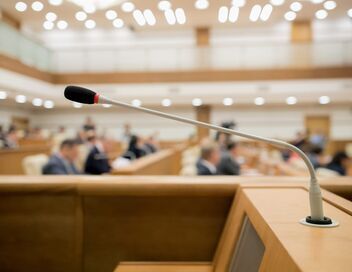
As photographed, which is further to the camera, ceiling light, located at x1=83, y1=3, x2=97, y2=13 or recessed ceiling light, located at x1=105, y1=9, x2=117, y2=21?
recessed ceiling light, located at x1=105, y1=9, x2=117, y2=21

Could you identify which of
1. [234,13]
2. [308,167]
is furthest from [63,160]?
[308,167]

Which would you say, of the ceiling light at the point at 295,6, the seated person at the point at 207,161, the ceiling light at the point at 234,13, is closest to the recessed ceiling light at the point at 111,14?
the ceiling light at the point at 234,13

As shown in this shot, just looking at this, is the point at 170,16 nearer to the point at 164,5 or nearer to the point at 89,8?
the point at 164,5

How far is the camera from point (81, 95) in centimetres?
121

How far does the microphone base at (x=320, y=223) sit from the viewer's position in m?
1.11

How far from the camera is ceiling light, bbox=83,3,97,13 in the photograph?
116 inches

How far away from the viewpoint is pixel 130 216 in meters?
1.88

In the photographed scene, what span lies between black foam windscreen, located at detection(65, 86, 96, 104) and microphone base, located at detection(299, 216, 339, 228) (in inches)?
29.4

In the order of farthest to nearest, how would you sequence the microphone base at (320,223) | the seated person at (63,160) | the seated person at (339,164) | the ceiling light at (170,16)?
the seated person at (339,164), the seated person at (63,160), the ceiling light at (170,16), the microphone base at (320,223)

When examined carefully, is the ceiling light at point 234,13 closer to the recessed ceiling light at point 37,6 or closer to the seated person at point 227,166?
the recessed ceiling light at point 37,6

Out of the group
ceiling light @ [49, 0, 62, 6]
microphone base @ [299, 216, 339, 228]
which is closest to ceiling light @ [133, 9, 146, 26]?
→ ceiling light @ [49, 0, 62, 6]

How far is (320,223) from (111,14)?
2575mm

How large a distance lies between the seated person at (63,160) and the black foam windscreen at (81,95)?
11.1 ft

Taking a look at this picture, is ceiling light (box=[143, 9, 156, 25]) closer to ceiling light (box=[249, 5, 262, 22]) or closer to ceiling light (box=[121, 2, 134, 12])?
ceiling light (box=[121, 2, 134, 12])
